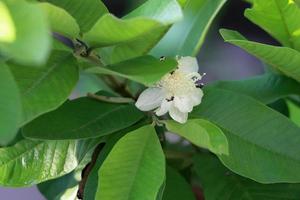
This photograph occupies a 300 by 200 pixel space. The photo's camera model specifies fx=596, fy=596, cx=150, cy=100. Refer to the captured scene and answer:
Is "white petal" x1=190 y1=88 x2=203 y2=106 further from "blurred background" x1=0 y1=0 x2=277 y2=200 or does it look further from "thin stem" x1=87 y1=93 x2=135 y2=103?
"blurred background" x1=0 y1=0 x2=277 y2=200

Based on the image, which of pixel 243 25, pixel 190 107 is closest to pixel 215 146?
pixel 190 107

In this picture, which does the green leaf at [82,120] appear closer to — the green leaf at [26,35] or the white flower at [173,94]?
the white flower at [173,94]

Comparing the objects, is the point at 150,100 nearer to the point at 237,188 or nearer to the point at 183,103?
the point at 183,103

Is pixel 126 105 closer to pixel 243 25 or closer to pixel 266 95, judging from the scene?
pixel 266 95

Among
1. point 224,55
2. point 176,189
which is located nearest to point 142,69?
point 176,189

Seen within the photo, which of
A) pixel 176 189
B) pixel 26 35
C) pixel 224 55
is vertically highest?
pixel 26 35

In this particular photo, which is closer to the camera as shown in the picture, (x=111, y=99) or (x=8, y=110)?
(x=8, y=110)
